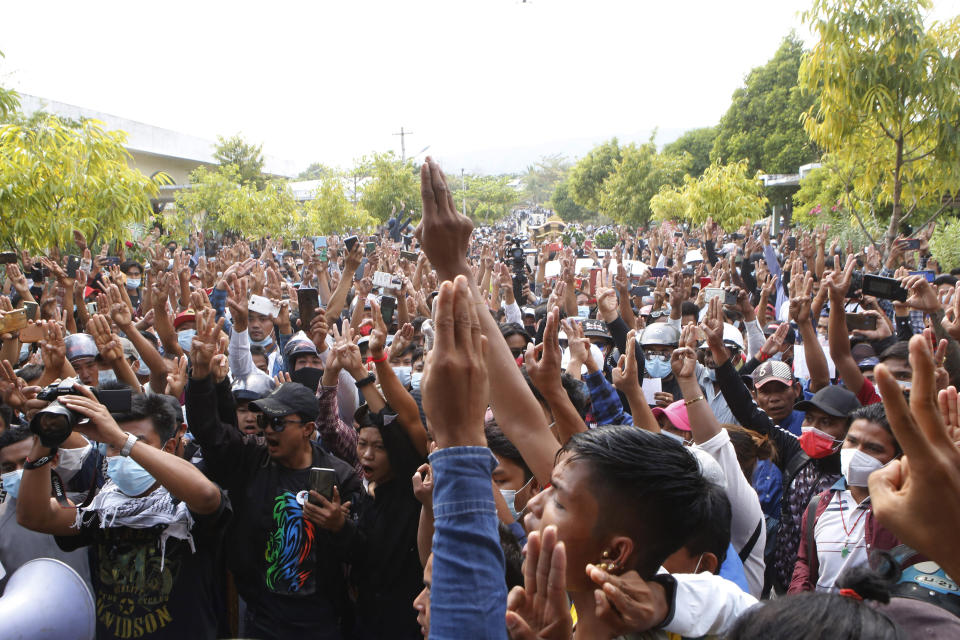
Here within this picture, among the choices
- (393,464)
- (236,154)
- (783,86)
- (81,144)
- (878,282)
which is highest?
(783,86)

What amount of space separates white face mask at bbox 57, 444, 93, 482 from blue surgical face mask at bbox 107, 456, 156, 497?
0.69 metres

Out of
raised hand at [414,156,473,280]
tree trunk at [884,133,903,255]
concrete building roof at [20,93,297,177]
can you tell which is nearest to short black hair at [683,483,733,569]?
raised hand at [414,156,473,280]

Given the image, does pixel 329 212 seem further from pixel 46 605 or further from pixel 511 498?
pixel 46 605

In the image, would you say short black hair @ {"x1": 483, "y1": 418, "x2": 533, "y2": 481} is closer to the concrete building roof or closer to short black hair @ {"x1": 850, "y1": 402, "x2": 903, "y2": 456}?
short black hair @ {"x1": 850, "y1": 402, "x2": 903, "y2": 456}

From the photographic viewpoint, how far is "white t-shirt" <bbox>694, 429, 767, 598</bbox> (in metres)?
2.62

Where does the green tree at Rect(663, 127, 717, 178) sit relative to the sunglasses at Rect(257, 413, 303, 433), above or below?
above

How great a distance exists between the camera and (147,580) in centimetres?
282

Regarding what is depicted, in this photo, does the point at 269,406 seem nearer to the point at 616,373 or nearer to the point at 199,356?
the point at 199,356

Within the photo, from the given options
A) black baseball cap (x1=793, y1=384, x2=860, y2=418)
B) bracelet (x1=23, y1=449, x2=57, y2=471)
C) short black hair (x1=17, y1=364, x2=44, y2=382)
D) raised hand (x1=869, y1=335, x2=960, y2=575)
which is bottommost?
short black hair (x1=17, y1=364, x2=44, y2=382)

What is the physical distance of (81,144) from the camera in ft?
29.6

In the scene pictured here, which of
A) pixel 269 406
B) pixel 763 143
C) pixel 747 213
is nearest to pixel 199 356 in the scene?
pixel 269 406

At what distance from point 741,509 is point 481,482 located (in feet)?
5.65

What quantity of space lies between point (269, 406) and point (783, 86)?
41.4 metres

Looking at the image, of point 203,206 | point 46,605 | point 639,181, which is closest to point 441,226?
point 46,605
